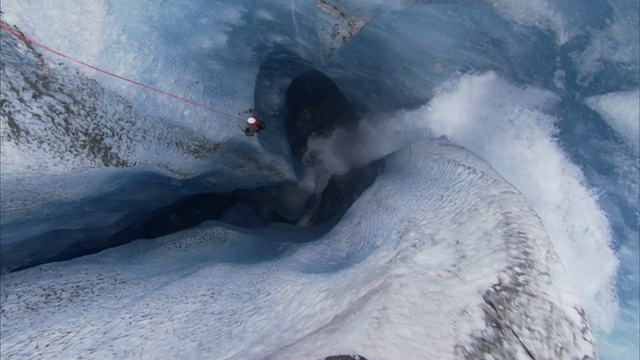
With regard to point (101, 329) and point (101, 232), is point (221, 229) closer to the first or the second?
point (101, 232)

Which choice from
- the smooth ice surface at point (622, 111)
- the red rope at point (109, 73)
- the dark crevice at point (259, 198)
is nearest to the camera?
the red rope at point (109, 73)

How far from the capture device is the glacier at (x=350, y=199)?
151 centimetres

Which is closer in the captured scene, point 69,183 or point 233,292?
point 233,292

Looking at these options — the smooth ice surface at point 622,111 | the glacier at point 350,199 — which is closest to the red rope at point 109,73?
the glacier at point 350,199

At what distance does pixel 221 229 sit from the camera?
310 cm

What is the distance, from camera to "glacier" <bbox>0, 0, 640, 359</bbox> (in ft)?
4.97

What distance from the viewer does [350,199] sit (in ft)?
11.6

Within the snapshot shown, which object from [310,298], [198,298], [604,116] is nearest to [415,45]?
[604,116]

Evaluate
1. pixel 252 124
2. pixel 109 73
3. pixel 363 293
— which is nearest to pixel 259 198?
pixel 252 124

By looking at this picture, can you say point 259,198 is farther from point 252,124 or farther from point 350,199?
point 252,124

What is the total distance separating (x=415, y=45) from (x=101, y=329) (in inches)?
94.9

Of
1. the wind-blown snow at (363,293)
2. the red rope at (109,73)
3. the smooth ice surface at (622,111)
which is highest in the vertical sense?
the red rope at (109,73)

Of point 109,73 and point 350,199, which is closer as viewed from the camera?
point 109,73

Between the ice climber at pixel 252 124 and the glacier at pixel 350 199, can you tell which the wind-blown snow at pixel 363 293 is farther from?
the ice climber at pixel 252 124
